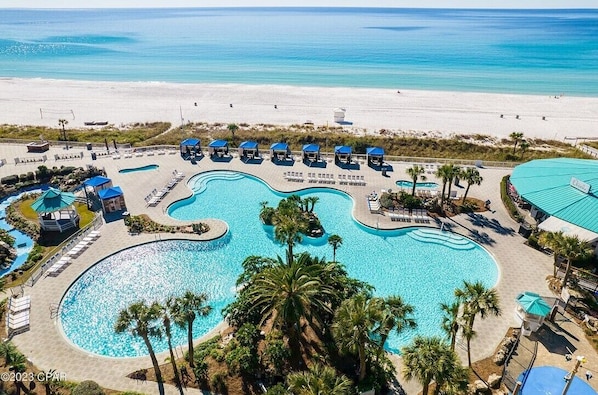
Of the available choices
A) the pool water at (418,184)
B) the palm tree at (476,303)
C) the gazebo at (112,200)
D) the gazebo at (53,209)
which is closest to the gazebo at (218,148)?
the gazebo at (112,200)

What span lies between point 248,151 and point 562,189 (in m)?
35.8

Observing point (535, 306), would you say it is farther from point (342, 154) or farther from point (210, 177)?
point (210, 177)

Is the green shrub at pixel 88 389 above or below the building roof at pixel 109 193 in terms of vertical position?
below

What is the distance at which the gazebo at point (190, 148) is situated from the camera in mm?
51344

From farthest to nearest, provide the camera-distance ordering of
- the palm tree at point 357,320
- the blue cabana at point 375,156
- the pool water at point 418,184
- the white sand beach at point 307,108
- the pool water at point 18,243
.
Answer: the white sand beach at point 307,108 → the blue cabana at point 375,156 → the pool water at point 418,184 → the pool water at point 18,243 → the palm tree at point 357,320

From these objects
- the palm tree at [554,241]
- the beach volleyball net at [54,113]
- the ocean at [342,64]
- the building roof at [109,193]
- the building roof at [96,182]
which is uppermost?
the ocean at [342,64]

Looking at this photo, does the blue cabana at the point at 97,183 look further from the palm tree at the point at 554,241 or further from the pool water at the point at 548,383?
the palm tree at the point at 554,241

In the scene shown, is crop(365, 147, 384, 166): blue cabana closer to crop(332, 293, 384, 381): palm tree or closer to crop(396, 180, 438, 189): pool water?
crop(396, 180, 438, 189): pool water

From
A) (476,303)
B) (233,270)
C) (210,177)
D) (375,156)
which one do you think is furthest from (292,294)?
(375,156)

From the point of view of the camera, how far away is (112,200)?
37062 mm

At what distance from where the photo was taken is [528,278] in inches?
1123

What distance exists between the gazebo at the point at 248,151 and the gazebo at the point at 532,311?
119 ft

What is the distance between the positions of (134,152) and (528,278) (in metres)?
48.5

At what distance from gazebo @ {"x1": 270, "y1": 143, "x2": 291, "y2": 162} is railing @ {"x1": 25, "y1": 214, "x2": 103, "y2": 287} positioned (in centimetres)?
2262
